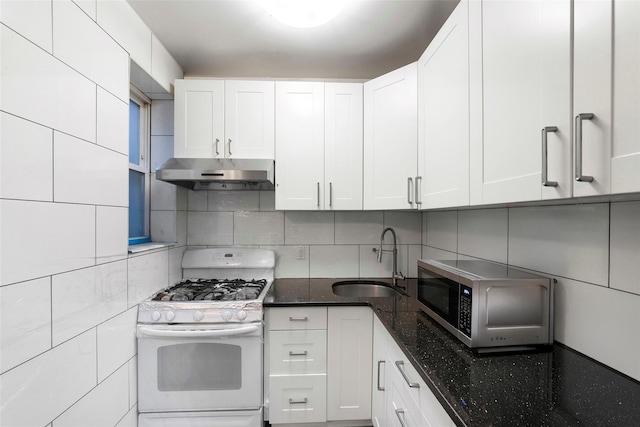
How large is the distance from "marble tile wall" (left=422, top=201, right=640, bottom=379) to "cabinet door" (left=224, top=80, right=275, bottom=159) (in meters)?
1.50

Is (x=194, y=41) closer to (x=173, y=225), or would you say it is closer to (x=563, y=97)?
(x=173, y=225)

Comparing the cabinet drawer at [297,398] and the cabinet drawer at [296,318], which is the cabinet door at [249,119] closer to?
the cabinet drawer at [296,318]

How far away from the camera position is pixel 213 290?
1.82 m

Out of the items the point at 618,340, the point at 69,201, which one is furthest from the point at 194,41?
the point at 618,340

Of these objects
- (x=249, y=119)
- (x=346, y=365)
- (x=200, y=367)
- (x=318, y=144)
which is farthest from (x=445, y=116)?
(x=200, y=367)

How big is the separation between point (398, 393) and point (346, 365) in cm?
51

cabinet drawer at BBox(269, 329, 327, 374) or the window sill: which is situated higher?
the window sill

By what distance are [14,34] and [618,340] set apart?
2.08 m

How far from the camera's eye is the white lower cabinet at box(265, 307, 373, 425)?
168 cm

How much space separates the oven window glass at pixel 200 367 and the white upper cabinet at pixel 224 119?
1215 mm

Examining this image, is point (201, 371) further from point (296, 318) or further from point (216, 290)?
point (296, 318)

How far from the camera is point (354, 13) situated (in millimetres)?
1530

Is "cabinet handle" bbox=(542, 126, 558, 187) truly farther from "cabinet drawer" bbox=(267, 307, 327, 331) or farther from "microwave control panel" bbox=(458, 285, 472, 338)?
"cabinet drawer" bbox=(267, 307, 327, 331)

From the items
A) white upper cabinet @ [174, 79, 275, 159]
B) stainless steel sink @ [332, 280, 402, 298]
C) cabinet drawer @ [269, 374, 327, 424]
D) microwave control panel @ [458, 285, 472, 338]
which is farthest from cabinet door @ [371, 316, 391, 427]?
white upper cabinet @ [174, 79, 275, 159]
